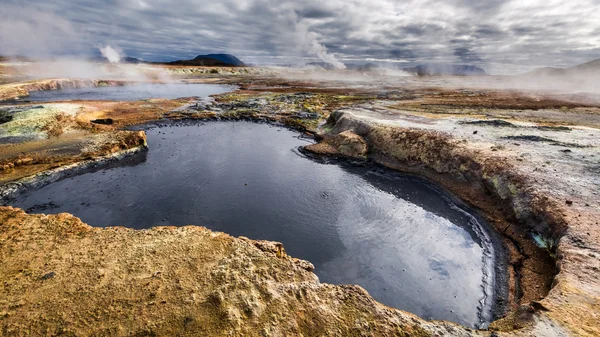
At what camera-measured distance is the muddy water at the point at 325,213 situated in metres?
12.2

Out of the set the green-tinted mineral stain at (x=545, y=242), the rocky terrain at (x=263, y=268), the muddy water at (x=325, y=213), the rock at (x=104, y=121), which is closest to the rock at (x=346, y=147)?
the muddy water at (x=325, y=213)

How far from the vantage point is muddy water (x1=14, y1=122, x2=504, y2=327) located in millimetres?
12219

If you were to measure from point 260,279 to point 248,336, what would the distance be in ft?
6.41

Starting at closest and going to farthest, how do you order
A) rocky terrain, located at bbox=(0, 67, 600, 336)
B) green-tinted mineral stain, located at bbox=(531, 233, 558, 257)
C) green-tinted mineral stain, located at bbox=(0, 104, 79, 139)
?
rocky terrain, located at bbox=(0, 67, 600, 336) → green-tinted mineral stain, located at bbox=(531, 233, 558, 257) → green-tinted mineral stain, located at bbox=(0, 104, 79, 139)

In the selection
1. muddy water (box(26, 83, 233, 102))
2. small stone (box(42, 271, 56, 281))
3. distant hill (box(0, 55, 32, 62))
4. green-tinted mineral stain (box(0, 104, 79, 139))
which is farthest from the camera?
distant hill (box(0, 55, 32, 62))

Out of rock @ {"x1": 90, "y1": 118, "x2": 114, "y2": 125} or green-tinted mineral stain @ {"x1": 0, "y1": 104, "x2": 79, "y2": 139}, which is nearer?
green-tinted mineral stain @ {"x1": 0, "y1": 104, "x2": 79, "y2": 139}

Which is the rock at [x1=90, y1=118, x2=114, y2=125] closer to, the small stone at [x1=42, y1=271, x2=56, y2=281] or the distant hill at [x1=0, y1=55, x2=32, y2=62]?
the small stone at [x1=42, y1=271, x2=56, y2=281]

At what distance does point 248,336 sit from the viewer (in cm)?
730

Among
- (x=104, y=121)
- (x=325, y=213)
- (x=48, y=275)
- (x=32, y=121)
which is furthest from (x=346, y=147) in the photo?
(x=32, y=121)

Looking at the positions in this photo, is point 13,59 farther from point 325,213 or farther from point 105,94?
point 325,213

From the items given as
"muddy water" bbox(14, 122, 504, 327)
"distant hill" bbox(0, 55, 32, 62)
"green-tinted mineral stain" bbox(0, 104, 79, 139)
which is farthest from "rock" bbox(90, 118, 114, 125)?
"distant hill" bbox(0, 55, 32, 62)

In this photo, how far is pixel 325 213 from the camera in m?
16.8

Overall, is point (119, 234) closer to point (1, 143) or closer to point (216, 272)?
point (216, 272)

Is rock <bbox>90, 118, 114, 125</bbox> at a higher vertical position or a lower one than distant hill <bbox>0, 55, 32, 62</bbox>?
lower
